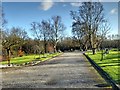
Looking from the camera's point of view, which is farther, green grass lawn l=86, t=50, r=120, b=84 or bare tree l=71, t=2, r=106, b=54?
bare tree l=71, t=2, r=106, b=54

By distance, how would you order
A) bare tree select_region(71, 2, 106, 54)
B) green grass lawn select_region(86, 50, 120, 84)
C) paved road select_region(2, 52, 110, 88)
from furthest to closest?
bare tree select_region(71, 2, 106, 54) < green grass lawn select_region(86, 50, 120, 84) < paved road select_region(2, 52, 110, 88)

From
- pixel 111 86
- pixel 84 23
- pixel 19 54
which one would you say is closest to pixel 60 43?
pixel 19 54

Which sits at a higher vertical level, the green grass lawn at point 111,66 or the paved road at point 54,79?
the green grass lawn at point 111,66

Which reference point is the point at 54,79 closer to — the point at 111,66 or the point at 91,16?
the point at 111,66

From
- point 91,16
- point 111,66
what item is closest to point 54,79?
point 111,66

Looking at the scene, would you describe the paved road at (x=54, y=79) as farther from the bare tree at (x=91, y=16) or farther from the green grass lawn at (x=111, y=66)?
the bare tree at (x=91, y=16)

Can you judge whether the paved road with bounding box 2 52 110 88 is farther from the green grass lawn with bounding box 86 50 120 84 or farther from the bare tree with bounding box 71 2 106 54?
the bare tree with bounding box 71 2 106 54

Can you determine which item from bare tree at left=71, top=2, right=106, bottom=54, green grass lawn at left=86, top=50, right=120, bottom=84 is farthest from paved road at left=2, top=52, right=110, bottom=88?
bare tree at left=71, top=2, right=106, bottom=54

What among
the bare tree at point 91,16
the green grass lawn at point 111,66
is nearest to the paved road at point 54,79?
the green grass lawn at point 111,66

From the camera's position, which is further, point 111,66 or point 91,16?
point 91,16

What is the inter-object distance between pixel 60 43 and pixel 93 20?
161ft

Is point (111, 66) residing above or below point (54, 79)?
Result: above

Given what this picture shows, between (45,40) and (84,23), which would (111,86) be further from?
(45,40)

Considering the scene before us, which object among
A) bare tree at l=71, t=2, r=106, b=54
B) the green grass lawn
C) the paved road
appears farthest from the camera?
bare tree at l=71, t=2, r=106, b=54
